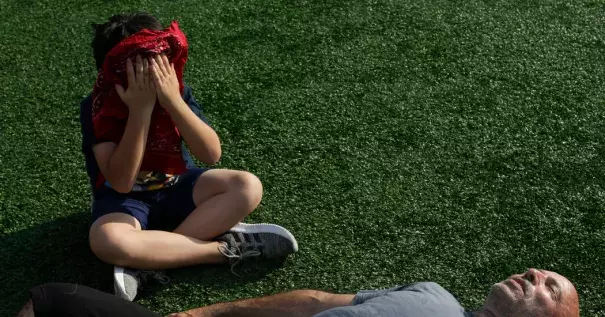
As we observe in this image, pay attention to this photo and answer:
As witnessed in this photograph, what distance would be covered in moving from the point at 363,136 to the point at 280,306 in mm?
1024

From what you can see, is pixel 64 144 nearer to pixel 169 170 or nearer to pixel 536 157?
Answer: pixel 169 170

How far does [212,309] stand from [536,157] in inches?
57.6

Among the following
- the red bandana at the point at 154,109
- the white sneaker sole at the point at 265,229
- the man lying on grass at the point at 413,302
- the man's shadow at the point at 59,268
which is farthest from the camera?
the white sneaker sole at the point at 265,229

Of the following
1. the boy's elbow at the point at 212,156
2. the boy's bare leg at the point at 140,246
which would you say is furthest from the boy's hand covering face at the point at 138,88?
the boy's bare leg at the point at 140,246

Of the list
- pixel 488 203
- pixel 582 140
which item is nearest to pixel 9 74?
pixel 488 203

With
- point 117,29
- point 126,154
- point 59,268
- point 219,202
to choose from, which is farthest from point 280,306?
point 117,29

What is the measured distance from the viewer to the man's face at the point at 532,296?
2.18 m

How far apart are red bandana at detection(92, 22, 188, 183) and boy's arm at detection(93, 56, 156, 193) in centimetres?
3

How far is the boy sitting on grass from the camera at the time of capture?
2463 millimetres

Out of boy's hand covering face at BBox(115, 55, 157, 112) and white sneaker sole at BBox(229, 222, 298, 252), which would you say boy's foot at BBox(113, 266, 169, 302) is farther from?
boy's hand covering face at BBox(115, 55, 157, 112)

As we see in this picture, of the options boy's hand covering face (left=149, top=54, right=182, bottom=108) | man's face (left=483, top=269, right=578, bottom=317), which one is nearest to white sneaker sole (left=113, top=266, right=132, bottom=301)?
boy's hand covering face (left=149, top=54, right=182, bottom=108)

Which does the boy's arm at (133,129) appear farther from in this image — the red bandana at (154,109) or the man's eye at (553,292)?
the man's eye at (553,292)

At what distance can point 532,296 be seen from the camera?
220 centimetres

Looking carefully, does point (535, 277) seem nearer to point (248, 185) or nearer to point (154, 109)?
point (248, 185)
